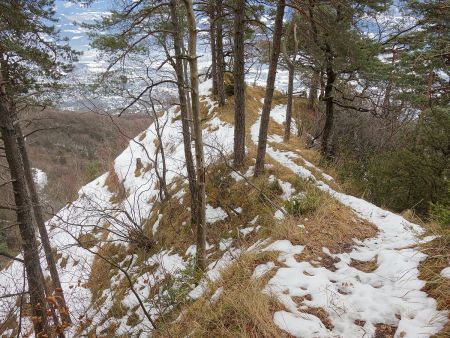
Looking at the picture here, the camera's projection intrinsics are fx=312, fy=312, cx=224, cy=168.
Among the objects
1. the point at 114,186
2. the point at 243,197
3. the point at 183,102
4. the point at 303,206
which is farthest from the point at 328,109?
the point at 114,186

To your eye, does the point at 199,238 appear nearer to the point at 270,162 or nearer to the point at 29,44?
the point at 270,162

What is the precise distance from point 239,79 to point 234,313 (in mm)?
5782

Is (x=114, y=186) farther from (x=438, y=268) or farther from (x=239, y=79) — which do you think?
(x=438, y=268)

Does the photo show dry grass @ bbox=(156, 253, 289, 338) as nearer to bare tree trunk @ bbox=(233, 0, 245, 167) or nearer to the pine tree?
the pine tree

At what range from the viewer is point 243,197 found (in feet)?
26.3

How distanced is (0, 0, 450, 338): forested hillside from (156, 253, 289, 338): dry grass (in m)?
0.02

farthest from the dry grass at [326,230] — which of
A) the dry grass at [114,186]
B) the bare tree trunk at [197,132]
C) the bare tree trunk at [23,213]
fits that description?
the dry grass at [114,186]

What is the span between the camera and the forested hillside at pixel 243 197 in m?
3.09

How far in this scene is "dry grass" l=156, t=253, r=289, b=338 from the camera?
2.72 metres

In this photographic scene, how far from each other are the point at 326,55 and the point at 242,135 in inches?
151

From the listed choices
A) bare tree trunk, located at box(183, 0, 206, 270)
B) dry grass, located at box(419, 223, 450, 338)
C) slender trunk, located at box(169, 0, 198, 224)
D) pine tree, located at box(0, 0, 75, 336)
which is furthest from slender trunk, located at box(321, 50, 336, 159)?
pine tree, located at box(0, 0, 75, 336)

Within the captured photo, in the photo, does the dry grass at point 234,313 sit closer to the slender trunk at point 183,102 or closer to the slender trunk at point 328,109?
the slender trunk at point 183,102

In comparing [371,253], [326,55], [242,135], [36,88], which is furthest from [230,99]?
[371,253]

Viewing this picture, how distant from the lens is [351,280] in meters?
3.41
